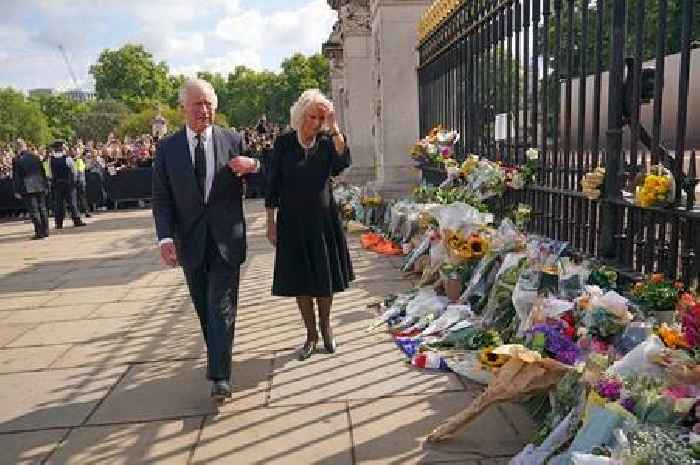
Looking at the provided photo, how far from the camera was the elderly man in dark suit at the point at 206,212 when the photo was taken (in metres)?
3.70

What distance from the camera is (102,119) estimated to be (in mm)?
73312

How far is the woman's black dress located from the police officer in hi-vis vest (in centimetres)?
1069

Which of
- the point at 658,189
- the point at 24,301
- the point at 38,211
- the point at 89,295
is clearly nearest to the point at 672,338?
the point at 658,189

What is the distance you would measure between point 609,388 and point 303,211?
227 cm

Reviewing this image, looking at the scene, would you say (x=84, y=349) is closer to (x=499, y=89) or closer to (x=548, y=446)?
(x=548, y=446)

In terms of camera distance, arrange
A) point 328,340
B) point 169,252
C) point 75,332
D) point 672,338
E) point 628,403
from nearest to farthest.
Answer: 1. point 628,403
2. point 672,338
3. point 169,252
4. point 328,340
5. point 75,332

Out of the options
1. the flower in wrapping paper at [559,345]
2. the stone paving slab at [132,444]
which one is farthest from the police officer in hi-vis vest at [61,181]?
the flower in wrapping paper at [559,345]

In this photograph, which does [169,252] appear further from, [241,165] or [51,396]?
[51,396]

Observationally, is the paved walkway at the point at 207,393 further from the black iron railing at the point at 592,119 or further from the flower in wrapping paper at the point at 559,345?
the black iron railing at the point at 592,119

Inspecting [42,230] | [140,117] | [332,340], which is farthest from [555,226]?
[140,117]

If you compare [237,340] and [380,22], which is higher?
[380,22]

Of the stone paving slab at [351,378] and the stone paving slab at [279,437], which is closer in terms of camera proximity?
the stone paving slab at [279,437]

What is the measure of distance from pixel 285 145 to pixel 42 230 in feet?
33.0

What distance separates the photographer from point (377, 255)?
25.7 feet
